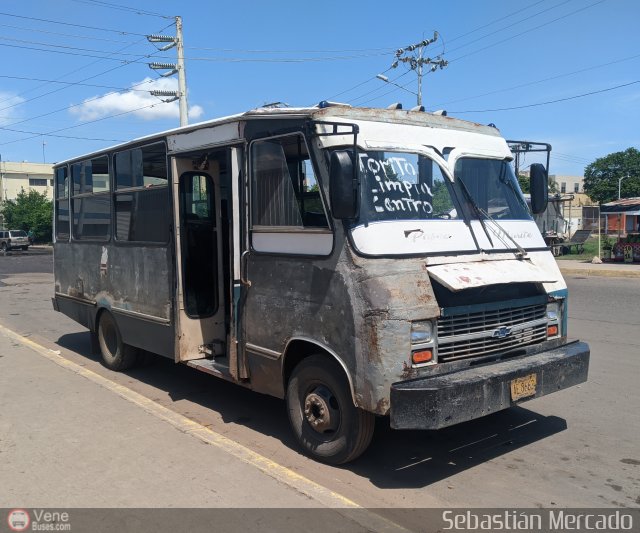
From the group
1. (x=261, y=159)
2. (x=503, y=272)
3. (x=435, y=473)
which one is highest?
(x=261, y=159)

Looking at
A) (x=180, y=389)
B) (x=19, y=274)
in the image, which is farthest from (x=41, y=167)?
(x=180, y=389)

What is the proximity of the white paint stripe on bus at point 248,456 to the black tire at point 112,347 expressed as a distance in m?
0.37

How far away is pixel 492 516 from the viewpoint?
3.81 m

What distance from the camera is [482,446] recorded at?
5.00m

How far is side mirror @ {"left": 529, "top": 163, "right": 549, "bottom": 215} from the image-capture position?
19.5ft

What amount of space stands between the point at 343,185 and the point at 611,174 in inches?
3747

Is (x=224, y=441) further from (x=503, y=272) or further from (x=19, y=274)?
(x=19, y=274)

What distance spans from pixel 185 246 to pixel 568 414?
13.7 feet

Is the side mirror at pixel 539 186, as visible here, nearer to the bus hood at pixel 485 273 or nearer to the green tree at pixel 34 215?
the bus hood at pixel 485 273

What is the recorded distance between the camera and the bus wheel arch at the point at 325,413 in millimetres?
4355

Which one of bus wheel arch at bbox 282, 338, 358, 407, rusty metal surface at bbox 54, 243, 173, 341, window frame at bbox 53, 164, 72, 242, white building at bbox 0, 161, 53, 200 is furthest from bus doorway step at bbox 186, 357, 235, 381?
white building at bbox 0, 161, 53, 200

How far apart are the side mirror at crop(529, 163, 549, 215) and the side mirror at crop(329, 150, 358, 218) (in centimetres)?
259

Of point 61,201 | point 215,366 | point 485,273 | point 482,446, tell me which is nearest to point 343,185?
point 485,273

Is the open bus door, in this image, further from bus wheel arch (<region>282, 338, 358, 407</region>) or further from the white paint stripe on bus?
bus wheel arch (<region>282, 338, 358, 407</region>)
